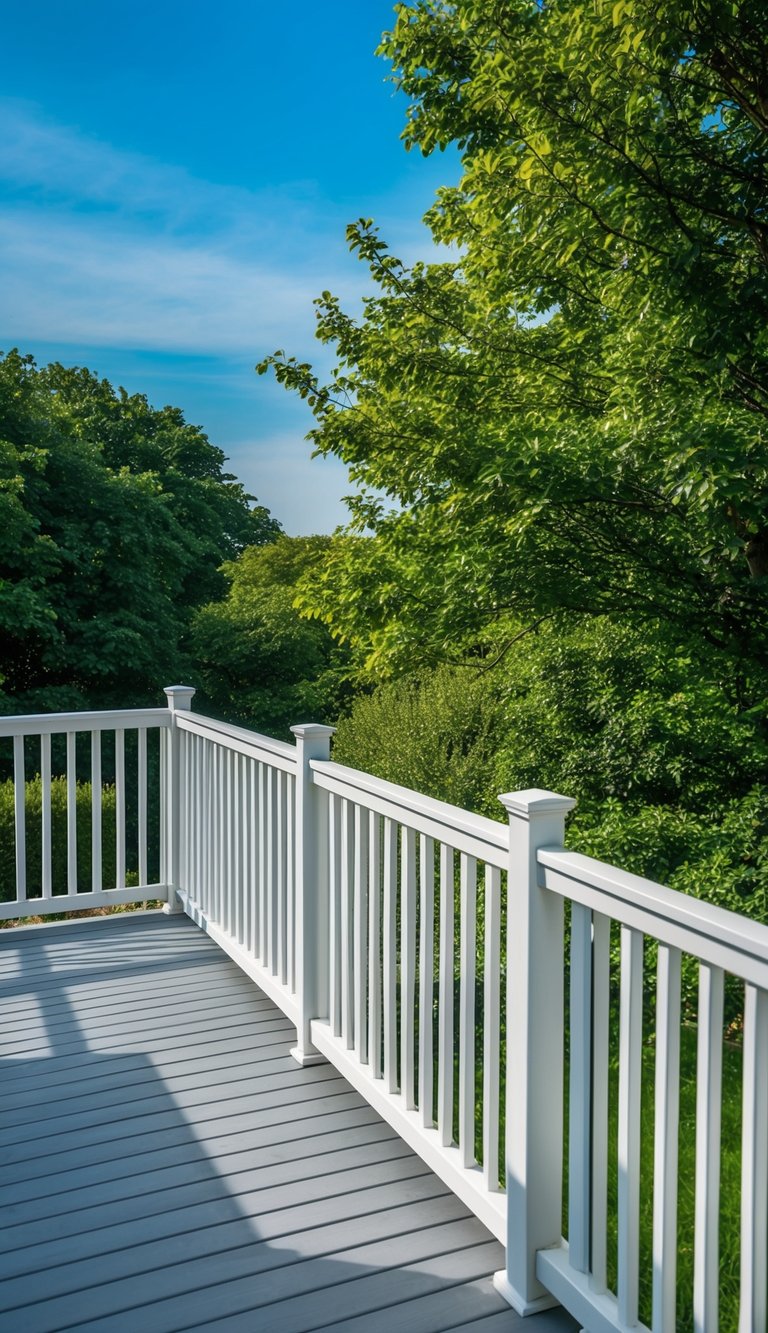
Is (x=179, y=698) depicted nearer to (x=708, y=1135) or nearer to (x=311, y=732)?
(x=311, y=732)

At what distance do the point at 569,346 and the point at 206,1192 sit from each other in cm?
601

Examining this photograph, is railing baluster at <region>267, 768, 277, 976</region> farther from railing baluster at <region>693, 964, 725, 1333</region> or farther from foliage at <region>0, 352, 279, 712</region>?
foliage at <region>0, 352, 279, 712</region>

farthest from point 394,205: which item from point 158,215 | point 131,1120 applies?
point 131,1120

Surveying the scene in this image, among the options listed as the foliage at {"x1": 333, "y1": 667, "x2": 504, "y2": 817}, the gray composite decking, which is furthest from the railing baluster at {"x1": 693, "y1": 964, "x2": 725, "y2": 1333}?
the foliage at {"x1": 333, "y1": 667, "x2": 504, "y2": 817}

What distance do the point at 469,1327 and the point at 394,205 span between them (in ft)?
83.7

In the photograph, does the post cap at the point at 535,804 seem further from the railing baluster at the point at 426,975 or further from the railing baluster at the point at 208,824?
the railing baluster at the point at 208,824

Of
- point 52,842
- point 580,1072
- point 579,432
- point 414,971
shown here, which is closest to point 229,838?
point 414,971

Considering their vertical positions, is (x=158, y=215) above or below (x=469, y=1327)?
above

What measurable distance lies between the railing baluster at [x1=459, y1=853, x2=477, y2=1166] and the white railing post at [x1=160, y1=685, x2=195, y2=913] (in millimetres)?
2808

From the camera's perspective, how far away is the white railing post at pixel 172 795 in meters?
4.79

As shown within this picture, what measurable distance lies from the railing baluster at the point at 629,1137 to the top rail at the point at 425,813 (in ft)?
1.40

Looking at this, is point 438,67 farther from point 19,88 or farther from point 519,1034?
point 19,88

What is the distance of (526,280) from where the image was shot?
6352mm

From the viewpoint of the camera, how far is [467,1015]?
2.23 meters
